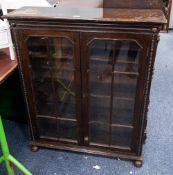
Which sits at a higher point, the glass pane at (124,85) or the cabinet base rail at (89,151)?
the glass pane at (124,85)

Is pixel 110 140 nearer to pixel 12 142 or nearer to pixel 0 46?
pixel 12 142

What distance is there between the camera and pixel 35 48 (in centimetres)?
148

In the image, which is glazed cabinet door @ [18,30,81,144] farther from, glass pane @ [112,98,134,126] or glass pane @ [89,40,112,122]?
glass pane @ [112,98,134,126]

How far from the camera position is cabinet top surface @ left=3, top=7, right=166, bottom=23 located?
1259 millimetres

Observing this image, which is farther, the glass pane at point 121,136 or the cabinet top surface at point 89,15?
the glass pane at point 121,136

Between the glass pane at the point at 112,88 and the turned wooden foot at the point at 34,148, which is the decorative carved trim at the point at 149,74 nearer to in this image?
the glass pane at the point at 112,88

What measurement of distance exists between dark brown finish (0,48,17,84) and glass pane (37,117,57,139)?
41 centimetres

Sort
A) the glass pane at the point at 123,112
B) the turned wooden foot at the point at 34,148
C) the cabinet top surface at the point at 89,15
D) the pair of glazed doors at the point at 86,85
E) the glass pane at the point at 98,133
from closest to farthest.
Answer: the cabinet top surface at the point at 89,15 < the pair of glazed doors at the point at 86,85 < the glass pane at the point at 123,112 < the glass pane at the point at 98,133 < the turned wooden foot at the point at 34,148

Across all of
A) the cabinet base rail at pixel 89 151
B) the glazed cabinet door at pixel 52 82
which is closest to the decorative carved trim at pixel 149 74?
the cabinet base rail at pixel 89 151

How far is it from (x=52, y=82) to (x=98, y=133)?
0.49m

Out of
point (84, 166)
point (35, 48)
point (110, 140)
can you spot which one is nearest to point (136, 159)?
point (110, 140)

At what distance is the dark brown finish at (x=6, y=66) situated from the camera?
4.81 ft

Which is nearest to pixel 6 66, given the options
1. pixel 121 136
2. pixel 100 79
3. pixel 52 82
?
pixel 52 82

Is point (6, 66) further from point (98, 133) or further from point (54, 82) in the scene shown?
point (98, 133)
